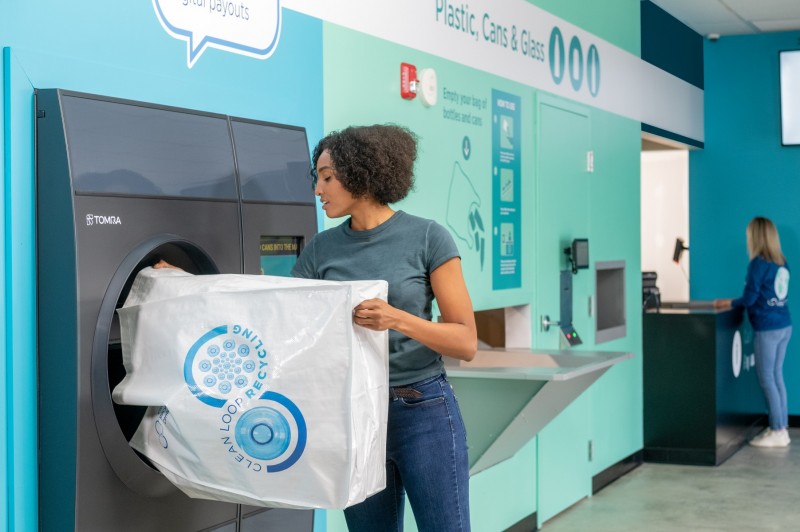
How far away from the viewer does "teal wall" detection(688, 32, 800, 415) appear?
7.68 meters

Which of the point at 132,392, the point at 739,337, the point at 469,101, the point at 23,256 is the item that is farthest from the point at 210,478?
the point at 739,337

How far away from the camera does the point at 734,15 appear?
7.00 metres

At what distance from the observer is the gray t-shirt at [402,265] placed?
7.12ft

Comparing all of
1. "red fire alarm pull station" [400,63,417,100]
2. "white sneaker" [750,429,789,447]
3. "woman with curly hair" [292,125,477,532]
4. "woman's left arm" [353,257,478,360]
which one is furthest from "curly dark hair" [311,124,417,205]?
"white sneaker" [750,429,789,447]

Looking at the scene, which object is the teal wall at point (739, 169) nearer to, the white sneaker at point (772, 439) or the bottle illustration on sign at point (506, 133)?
the white sneaker at point (772, 439)

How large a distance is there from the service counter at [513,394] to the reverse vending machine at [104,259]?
3.45ft

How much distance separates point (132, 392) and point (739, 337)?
5.63 metres

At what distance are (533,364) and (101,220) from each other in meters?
1.97

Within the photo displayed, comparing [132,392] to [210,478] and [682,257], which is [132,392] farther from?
[682,257]

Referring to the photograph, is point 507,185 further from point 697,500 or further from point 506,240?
point 697,500

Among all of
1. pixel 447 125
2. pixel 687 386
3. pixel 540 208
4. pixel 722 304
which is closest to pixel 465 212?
pixel 447 125

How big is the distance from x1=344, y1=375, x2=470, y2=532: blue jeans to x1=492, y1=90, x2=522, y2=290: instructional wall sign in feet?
6.36

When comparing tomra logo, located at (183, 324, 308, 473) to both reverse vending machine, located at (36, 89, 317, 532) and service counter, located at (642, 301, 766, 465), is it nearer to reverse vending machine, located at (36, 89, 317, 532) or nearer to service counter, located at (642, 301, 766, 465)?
reverse vending machine, located at (36, 89, 317, 532)

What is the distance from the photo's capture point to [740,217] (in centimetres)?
777
